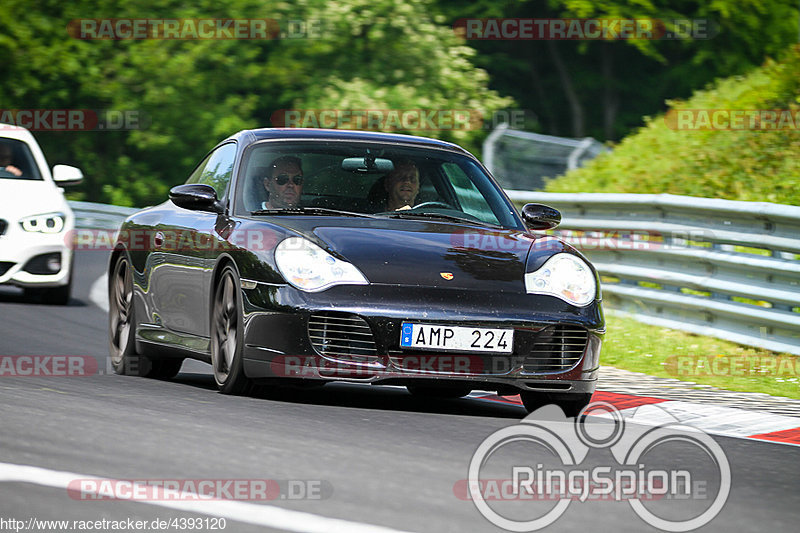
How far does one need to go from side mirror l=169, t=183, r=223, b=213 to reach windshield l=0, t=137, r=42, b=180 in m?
6.38

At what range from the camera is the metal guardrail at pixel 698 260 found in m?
11.0

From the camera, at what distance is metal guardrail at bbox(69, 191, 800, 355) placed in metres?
11.0

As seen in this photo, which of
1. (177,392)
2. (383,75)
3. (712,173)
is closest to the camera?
(177,392)

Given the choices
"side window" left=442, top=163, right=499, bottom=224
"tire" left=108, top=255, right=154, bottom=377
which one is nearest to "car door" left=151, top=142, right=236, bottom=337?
"tire" left=108, top=255, right=154, bottom=377

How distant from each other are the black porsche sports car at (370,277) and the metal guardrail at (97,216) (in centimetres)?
1790

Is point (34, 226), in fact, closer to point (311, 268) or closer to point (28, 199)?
point (28, 199)

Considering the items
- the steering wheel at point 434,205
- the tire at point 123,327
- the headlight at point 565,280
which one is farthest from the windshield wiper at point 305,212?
the tire at point 123,327

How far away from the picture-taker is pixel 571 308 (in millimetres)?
7660

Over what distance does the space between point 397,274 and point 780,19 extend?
104 feet

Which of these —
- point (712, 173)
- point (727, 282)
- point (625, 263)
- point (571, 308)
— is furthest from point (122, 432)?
point (712, 173)

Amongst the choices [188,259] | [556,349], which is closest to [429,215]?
[556,349]

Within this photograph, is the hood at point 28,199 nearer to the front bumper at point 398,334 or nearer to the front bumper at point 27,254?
the front bumper at point 27,254

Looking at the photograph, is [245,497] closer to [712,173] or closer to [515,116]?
[712,173]

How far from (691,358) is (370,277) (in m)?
4.21
